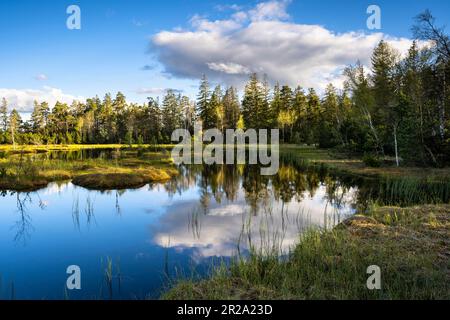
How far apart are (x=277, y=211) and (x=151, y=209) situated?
606cm

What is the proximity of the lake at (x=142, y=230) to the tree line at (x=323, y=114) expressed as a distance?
10.4 metres

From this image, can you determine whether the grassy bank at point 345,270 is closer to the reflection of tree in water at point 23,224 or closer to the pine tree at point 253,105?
the reflection of tree in water at point 23,224

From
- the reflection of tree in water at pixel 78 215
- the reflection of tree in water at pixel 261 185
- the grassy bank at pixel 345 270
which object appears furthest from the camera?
the reflection of tree in water at pixel 261 185

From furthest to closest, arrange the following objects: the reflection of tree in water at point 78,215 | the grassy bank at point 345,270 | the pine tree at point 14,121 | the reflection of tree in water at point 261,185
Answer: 1. the pine tree at point 14,121
2. the reflection of tree in water at point 261,185
3. the reflection of tree in water at point 78,215
4. the grassy bank at point 345,270

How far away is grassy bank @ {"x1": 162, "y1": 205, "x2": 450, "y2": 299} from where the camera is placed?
5.39m

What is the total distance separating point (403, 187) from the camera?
17969 mm

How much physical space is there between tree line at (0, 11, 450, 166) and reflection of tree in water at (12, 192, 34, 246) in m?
24.2

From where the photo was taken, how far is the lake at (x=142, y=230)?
7484mm

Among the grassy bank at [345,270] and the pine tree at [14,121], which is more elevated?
the pine tree at [14,121]

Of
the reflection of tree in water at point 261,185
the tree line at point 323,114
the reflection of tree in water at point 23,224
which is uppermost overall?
the tree line at point 323,114

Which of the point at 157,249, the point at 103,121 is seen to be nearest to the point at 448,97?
the point at 157,249

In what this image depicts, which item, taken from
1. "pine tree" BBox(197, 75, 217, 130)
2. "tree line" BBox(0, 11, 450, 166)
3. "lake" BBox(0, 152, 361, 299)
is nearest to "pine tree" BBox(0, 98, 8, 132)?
"tree line" BBox(0, 11, 450, 166)

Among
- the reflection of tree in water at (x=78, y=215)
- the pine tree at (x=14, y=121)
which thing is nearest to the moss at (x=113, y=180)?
the reflection of tree in water at (x=78, y=215)

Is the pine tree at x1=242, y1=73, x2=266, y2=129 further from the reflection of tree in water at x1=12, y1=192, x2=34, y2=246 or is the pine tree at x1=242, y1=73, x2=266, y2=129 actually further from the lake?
the reflection of tree in water at x1=12, y1=192, x2=34, y2=246
